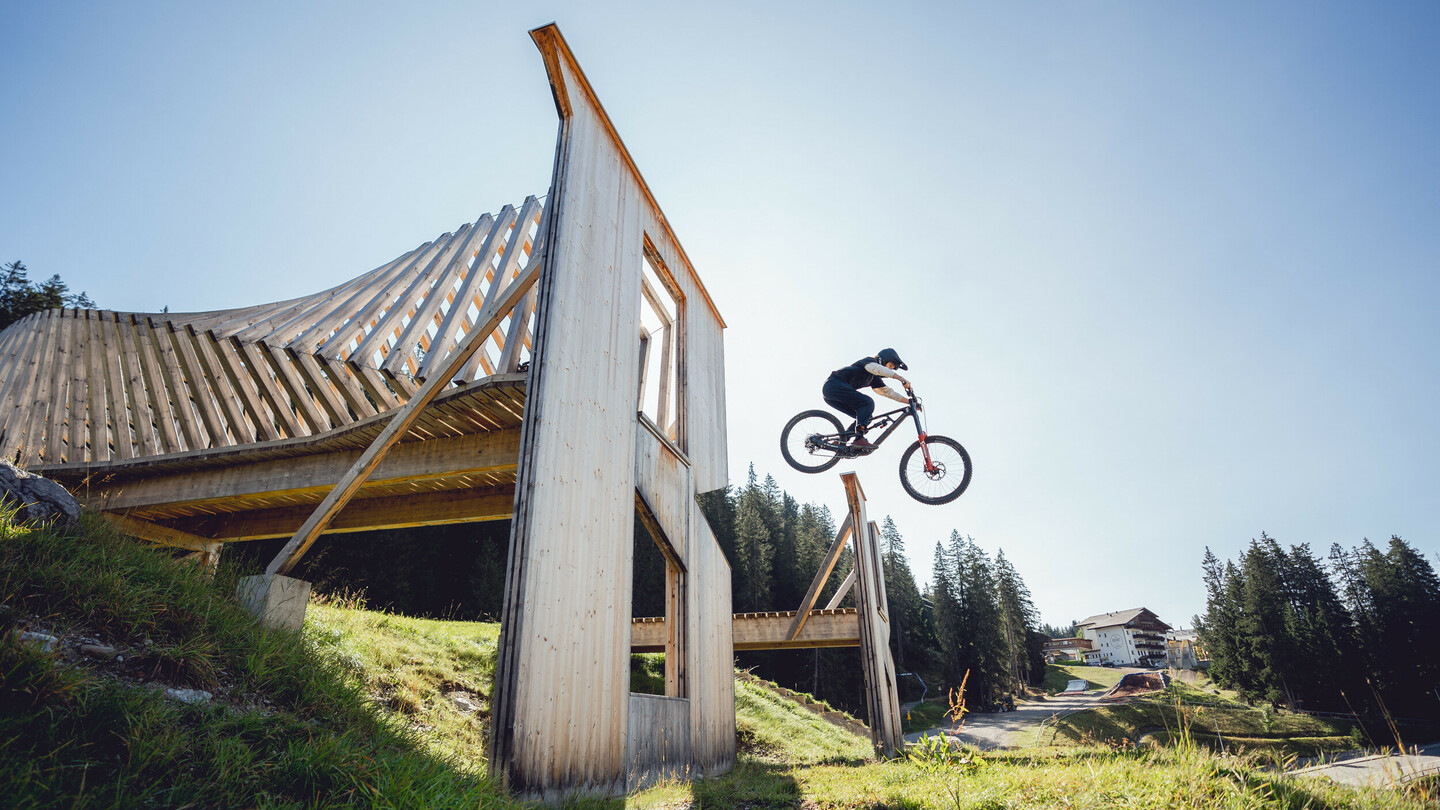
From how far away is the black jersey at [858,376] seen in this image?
9516mm

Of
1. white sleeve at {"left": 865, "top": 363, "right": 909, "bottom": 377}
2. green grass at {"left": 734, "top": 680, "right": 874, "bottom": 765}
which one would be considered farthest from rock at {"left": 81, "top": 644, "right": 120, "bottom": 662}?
green grass at {"left": 734, "top": 680, "right": 874, "bottom": 765}

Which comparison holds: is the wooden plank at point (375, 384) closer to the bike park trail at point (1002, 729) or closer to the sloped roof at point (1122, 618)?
the bike park trail at point (1002, 729)

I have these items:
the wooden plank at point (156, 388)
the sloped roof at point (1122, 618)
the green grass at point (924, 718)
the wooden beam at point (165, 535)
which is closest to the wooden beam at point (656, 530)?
the wooden plank at point (156, 388)

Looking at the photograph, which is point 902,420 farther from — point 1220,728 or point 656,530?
point 1220,728

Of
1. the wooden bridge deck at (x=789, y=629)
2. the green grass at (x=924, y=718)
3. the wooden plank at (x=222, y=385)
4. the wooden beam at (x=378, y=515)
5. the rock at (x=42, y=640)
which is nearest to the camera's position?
the rock at (x=42, y=640)

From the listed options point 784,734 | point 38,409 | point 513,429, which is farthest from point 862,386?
point 38,409

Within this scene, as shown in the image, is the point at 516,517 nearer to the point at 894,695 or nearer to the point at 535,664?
the point at 535,664

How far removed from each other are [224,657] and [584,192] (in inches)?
234

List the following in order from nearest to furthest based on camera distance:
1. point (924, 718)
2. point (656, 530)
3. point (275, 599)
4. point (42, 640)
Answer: point (42, 640)
point (275, 599)
point (656, 530)
point (924, 718)

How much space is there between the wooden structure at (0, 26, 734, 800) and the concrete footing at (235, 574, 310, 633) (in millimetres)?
62

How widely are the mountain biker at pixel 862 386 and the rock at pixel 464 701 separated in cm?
702

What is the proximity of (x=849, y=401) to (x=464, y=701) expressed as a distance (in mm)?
7393

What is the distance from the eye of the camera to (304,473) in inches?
346

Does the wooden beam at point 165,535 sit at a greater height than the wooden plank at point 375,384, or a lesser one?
lesser
